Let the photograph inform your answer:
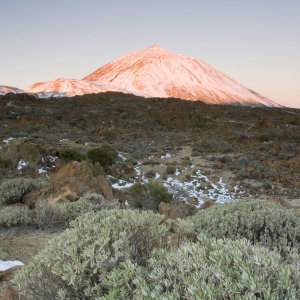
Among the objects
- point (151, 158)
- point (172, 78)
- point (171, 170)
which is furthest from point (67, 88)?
point (171, 170)

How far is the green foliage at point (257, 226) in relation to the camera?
3.12 m

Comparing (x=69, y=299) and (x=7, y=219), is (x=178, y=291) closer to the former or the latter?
(x=69, y=299)

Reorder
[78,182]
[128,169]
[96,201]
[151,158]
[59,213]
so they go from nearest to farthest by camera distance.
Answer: [59,213]
[96,201]
[78,182]
[128,169]
[151,158]

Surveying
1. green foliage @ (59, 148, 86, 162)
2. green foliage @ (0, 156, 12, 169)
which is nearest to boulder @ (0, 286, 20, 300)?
green foliage @ (0, 156, 12, 169)

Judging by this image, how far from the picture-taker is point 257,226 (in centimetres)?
330

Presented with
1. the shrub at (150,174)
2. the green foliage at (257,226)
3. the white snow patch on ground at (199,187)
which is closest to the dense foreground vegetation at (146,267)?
the green foliage at (257,226)

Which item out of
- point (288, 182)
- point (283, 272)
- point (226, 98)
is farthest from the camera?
point (226, 98)

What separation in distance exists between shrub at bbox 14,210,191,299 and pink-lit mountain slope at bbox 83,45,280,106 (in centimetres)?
5266

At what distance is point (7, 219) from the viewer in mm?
4453

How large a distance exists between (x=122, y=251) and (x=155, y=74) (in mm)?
68341

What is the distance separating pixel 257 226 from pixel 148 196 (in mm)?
4578

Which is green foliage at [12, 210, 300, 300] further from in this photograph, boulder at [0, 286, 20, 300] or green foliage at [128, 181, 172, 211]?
green foliage at [128, 181, 172, 211]

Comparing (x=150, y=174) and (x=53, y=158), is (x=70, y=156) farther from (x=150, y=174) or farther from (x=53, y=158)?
(x=150, y=174)

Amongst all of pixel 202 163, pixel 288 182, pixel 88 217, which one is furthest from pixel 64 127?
pixel 88 217
